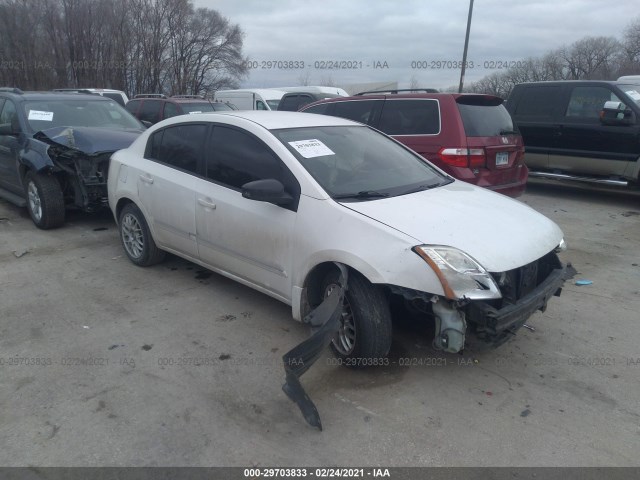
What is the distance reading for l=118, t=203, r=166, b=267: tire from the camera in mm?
5113

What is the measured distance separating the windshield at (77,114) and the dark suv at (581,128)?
22.9 feet

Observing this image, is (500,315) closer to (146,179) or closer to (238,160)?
(238,160)

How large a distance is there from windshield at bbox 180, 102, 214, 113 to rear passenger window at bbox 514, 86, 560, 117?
23.2 ft

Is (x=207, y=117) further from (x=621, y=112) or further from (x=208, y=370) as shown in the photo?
(x=621, y=112)

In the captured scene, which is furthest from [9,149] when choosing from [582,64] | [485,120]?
[582,64]

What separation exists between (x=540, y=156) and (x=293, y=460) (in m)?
8.53

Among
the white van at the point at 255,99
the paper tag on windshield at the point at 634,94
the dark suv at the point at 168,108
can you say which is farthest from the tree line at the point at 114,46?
the paper tag on windshield at the point at 634,94

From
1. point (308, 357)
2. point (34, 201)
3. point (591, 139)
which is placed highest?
point (591, 139)

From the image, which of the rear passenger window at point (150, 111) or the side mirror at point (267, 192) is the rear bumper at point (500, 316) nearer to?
the side mirror at point (267, 192)

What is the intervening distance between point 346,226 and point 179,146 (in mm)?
2197

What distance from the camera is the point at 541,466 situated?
2559 mm

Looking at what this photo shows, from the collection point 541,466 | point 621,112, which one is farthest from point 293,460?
point 621,112

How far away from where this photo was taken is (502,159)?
6469 millimetres

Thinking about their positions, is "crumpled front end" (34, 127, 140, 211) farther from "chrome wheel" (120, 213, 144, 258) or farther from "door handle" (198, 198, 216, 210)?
"door handle" (198, 198, 216, 210)
